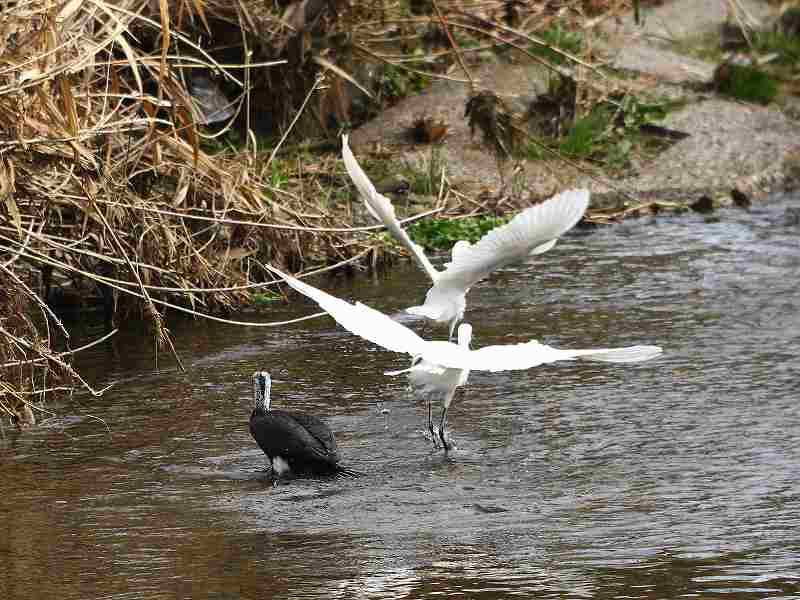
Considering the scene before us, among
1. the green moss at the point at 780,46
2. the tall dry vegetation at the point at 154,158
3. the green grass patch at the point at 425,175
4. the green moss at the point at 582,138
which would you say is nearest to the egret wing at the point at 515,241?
the tall dry vegetation at the point at 154,158

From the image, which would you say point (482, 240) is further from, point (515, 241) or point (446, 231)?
point (446, 231)

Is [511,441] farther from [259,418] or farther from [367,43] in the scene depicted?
[367,43]

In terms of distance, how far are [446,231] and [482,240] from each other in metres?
4.63

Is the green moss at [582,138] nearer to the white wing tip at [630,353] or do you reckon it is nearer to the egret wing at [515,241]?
the egret wing at [515,241]

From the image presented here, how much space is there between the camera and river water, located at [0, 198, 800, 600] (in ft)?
13.6

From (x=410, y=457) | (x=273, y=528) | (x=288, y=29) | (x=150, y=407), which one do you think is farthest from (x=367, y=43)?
(x=273, y=528)

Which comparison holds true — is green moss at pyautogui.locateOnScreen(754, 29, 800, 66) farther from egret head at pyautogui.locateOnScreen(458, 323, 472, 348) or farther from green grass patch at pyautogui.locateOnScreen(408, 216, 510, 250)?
egret head at pyautogui.locateOnScreen(458, 323, 472, 348)

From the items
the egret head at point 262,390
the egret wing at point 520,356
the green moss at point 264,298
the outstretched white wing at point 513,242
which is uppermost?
the outstretched white wing at point 513,242

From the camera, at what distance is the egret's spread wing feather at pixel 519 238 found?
4.52 meters

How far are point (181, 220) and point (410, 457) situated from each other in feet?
7.99

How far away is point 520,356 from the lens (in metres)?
4.58

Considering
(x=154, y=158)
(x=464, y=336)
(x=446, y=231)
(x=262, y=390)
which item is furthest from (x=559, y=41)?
(x=262, y=390)

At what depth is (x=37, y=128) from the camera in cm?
588

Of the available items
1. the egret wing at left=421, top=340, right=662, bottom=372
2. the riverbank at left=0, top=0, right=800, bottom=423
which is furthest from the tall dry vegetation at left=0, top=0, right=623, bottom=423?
the egret wing at left=421, top=340, right=662, bottom=372
